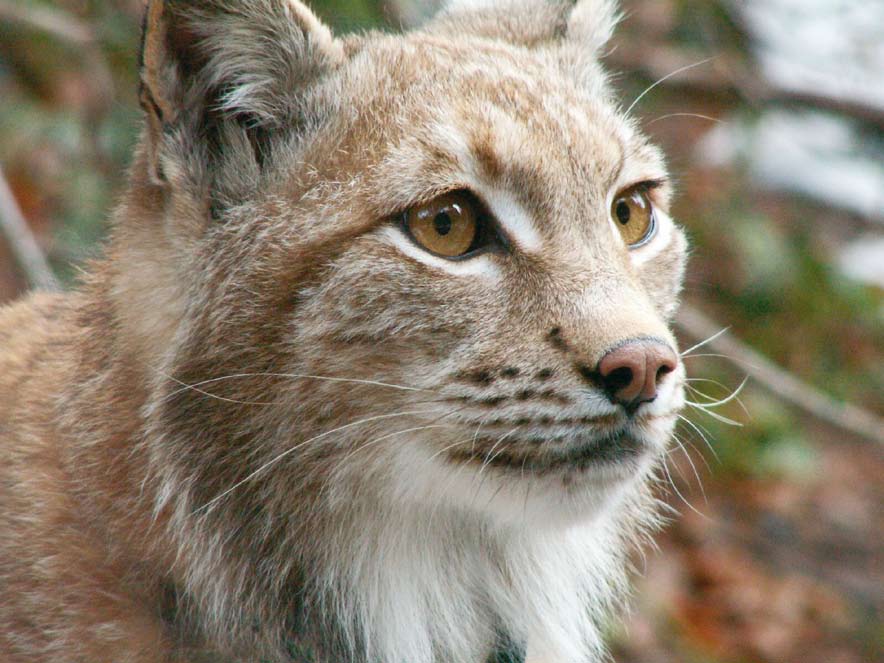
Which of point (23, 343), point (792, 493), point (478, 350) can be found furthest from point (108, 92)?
point (792, 493)

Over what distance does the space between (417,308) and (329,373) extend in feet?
0.95

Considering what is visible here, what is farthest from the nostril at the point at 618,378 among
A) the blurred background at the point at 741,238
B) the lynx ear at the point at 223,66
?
the blurred background at the point at 741,238

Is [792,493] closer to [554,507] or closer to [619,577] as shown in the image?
[619,577]

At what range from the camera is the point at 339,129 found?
328 cm

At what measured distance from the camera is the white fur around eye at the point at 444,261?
3014 millimetres

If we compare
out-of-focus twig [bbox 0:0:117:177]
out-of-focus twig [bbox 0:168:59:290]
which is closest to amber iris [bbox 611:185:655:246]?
out-of-focus twig [bbox 0:168:59:290]

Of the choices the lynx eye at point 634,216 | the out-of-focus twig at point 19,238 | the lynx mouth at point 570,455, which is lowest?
the lynx mouth at point 570,455

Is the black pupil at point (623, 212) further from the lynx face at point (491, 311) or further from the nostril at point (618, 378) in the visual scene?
the nostril at point (618, 378)

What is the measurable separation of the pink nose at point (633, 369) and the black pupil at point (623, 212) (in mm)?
794

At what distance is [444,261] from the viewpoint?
3035mm

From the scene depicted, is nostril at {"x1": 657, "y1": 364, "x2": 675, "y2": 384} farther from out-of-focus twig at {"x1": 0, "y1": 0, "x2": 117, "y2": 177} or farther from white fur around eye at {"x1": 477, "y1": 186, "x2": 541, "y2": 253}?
out-of-focus twig at {"x1": 0, "y1": 0, "x2": 117, "y2": 177}

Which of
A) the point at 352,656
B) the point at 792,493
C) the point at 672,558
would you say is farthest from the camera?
the point at 792,493

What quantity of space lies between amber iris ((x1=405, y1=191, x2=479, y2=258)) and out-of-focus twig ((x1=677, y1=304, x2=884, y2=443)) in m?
3.19

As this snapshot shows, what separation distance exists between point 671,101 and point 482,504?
5183 millimetres
